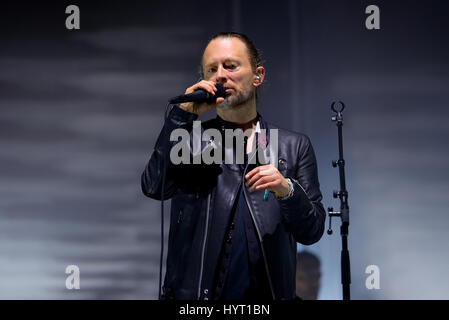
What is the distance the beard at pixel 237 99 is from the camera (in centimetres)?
190

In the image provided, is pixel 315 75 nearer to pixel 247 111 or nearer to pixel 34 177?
pixel 247 111

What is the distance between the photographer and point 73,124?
2.87m

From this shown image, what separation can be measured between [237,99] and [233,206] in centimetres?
39

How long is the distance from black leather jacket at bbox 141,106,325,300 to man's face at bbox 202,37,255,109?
0.23m

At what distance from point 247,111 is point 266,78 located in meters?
0.88

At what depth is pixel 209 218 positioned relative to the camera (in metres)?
1.73

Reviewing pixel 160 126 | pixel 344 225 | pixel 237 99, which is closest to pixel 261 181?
pixel 237 99

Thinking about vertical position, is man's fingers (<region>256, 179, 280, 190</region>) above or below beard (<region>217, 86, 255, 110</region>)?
below

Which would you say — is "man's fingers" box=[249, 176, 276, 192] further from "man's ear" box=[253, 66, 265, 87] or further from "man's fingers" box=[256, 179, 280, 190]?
"man's ear" box=[253, 66, 265, 87]

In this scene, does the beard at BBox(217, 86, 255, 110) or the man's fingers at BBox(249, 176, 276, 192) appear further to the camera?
the beard at BBox(217, 86, 255, 110)

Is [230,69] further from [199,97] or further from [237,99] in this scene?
[199,97]

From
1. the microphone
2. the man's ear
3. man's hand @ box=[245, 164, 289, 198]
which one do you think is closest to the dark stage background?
the man's ear

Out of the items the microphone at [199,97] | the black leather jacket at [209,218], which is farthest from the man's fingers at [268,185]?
the microphone at [199,97]

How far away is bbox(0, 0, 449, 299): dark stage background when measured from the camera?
8.96 feet
